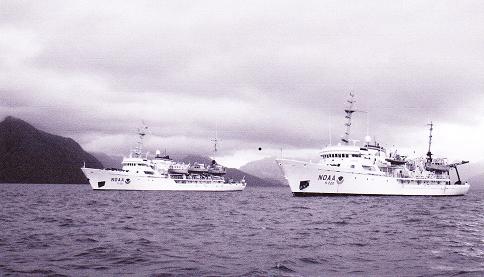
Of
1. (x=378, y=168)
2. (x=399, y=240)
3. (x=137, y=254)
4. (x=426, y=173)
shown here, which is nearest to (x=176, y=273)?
(x=137, y=254)

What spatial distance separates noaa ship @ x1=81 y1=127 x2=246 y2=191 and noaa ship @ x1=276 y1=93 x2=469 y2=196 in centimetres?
3762

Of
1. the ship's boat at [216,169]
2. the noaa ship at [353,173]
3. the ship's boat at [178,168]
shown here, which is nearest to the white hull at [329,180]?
the noaa ship at [353,173]

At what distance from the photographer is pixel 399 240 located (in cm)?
1973

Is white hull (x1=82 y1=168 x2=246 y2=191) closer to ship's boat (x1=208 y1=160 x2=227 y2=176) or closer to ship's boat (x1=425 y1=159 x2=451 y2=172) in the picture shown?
ship's boat (x1=208 y1=160 x2=227 y2=176)

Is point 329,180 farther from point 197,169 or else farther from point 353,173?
point 197,169

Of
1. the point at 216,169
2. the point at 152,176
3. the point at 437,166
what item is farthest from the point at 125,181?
the point at 437,166

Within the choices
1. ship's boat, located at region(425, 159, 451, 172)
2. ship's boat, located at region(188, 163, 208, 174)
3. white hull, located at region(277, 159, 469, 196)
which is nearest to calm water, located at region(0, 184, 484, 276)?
white hull, located at region(277, 159, 469, 196)

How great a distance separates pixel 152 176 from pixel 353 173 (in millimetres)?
47405

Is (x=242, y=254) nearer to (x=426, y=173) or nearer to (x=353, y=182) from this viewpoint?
(x=353, y=182)

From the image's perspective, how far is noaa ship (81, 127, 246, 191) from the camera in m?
90.6

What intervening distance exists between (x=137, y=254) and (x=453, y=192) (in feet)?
295

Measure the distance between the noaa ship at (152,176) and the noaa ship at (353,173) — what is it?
37617 mm

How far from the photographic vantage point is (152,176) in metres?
92.5

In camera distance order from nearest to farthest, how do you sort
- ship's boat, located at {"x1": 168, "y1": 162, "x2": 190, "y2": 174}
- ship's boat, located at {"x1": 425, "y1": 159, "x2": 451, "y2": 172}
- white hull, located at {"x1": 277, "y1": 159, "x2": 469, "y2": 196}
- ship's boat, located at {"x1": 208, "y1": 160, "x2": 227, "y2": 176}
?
white hull, located at {"x1": 277, "y1": 159, "x2": 469, "y2": 196} → ship's boat, located at {"x1": 425, "y1": 159, "x2": 451, "y2": 172} → ship's boat, located at {"x1": 168, "y1": 162, "x2": 190, "y2": 174} → ship's boat, located at {"x1": 208, "y1": 160, "x2": 227, "y2": 176}
